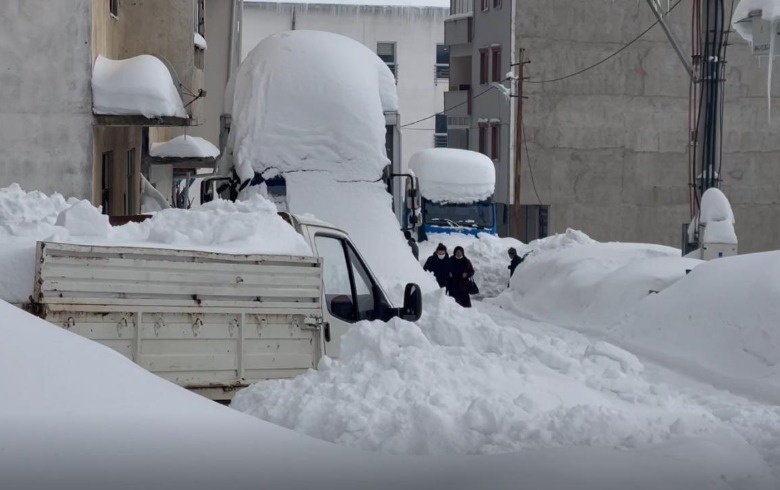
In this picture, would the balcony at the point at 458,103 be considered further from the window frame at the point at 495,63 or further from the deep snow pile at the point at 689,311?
the deep snow pile at the point at 689,311


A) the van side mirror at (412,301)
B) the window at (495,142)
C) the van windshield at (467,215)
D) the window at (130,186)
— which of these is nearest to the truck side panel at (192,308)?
the van side mirror at (412,301)

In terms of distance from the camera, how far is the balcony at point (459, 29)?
57.3 m

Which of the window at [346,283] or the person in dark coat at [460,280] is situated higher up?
the window at [346,283]

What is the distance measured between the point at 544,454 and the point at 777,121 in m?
49.7

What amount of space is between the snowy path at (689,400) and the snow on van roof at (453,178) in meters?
18.7

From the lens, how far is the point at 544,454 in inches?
283

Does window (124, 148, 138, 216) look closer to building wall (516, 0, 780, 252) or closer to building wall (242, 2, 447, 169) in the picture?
building wall (516, 0, 780, 252)

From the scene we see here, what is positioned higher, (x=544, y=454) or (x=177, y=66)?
(x=177, y=66)

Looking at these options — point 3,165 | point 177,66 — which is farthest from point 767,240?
point 3,165

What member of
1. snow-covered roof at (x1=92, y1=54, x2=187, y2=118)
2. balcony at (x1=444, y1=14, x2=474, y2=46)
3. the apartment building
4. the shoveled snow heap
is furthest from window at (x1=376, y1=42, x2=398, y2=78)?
the apartment building

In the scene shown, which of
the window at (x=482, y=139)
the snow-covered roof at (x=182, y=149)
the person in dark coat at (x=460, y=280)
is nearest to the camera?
the person in dark coat at (x=460, y=280)

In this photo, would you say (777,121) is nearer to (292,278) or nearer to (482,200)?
(482,200)

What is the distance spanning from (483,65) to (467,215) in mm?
22973

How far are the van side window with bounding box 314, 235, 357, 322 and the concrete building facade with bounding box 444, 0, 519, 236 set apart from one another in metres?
40.0
